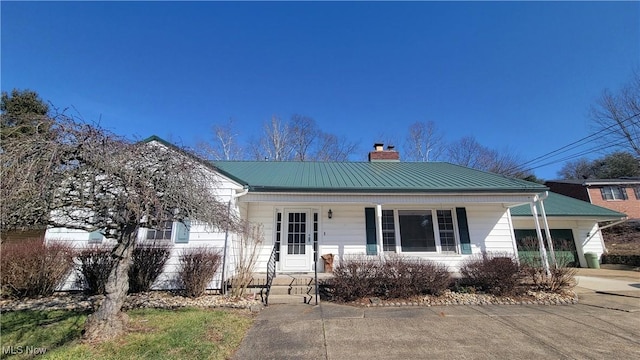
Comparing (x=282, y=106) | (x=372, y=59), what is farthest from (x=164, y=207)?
(x=282, y=106)

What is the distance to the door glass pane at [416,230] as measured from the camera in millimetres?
8916

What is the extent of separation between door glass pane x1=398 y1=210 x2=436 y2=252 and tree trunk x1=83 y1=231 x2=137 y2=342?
766 cm

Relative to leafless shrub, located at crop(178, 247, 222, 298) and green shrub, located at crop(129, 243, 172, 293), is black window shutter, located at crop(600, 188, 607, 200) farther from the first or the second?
green shrub, located at crop(129, 243, 172, 293)

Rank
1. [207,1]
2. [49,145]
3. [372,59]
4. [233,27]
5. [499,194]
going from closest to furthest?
[49,145], [499,194], [207,1], [233,27], [372,59]

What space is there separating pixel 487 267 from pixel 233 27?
12.5 m

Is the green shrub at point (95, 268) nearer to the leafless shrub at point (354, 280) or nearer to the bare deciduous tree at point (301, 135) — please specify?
the leafless shrub at point (354, 280)

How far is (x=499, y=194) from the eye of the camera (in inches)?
326

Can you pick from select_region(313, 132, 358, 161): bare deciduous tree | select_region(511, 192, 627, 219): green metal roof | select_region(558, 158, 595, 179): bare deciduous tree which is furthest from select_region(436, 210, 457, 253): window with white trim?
select_region(558, 158, 595, 179): bare deciduous tree

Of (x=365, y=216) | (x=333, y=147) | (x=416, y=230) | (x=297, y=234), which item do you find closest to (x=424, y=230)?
(x=416, y=230)

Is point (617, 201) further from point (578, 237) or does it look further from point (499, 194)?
point (499, 194)

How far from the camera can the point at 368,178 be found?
964 centimetres

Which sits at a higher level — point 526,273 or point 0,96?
point 0,96

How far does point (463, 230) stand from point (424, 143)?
16431 millimetres

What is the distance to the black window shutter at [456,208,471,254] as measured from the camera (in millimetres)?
8750
